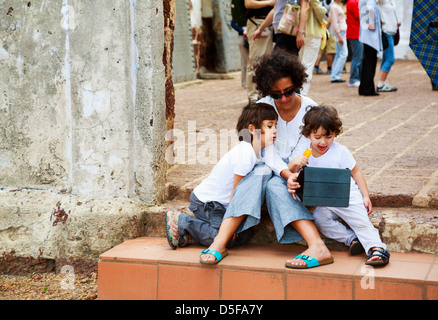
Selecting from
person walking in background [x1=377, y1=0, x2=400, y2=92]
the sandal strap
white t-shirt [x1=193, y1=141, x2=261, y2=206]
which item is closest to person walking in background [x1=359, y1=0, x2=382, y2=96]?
person walking in background [x1=377, y1=0, x2=400, y2=92]

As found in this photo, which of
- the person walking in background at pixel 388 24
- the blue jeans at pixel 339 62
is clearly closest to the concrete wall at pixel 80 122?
the person walking in background at pixel 388 24

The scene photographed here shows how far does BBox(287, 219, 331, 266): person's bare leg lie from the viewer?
3211 mm

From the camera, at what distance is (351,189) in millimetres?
3445

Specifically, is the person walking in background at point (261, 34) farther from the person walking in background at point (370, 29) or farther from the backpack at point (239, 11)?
the person walking in background at point (370, 29)

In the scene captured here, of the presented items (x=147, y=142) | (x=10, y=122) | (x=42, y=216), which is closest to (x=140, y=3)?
(x=147, y=142)

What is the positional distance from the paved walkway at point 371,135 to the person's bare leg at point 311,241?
0.53m

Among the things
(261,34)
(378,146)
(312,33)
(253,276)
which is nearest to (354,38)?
(261,34)

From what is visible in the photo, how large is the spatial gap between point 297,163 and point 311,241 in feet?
1.36

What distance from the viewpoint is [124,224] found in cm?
384

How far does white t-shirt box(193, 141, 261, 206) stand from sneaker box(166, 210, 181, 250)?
6.8 inches

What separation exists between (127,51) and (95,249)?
1.18m

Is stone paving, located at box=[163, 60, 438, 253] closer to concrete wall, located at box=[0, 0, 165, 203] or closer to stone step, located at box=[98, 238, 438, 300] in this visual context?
stone step, located at box=[98, 238, 438, 300]

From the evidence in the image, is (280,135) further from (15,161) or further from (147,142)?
(15,161)

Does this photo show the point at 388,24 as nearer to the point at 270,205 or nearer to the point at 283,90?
the point at 283,90
